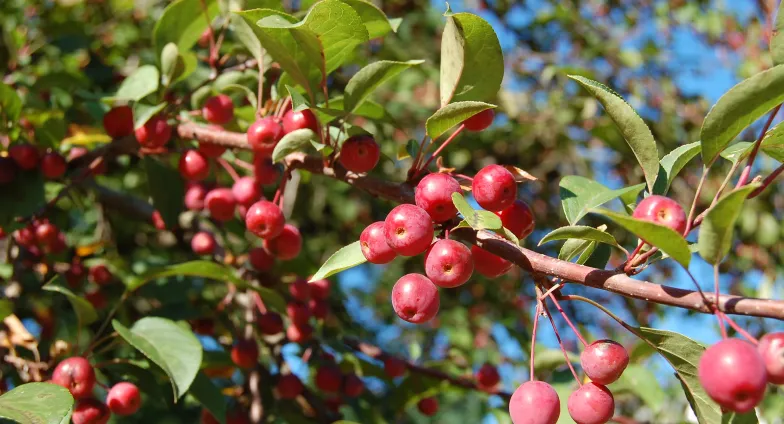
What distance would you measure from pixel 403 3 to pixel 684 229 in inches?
143

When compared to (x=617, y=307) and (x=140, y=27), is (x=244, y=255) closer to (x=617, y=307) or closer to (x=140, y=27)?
(x=140, y=27)

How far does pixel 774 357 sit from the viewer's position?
745 mm

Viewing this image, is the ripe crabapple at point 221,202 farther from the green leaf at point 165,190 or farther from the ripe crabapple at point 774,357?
the ripe crabapple at point 774,357

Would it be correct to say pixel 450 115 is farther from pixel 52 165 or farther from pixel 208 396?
pixel 52 165

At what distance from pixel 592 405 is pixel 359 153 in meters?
0.56

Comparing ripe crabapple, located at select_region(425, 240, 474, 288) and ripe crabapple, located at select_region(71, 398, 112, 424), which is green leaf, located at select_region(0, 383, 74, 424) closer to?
ripe crabapple, located at select_region(71, 398, 112, 424)

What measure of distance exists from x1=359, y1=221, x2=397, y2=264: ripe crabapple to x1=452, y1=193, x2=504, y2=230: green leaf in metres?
0.13

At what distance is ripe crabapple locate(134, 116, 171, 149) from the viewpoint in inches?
60.2

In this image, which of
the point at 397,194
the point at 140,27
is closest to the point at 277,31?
the point at 397,194

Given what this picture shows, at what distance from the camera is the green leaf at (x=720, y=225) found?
0.75 meters

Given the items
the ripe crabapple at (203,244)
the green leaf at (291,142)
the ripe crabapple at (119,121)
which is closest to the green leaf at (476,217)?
the green leaf at (291,142)

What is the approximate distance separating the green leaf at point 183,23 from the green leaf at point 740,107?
1.17 meters

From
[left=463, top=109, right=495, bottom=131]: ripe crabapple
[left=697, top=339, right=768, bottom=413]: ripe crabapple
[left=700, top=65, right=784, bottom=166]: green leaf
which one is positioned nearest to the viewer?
[left=697, top=339, right=768, bottom=413]: ripe crabapple

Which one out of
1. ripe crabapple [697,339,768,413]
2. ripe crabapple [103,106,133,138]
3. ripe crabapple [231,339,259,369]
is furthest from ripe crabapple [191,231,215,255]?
ripe crabapple [697,339,768,413]
